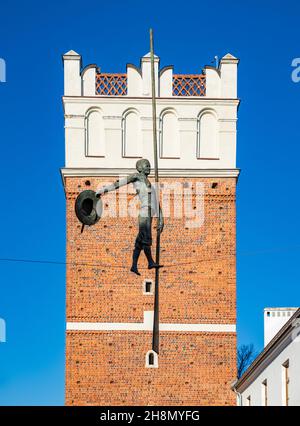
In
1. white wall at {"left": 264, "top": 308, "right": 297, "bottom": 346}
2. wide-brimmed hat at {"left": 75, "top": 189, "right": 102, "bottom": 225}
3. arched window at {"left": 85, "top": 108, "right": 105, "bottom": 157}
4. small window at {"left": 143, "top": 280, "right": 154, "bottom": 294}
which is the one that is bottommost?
wide-brimmed hat at {"left": 75, "top": 189, "right": 102, "bottom": 225}

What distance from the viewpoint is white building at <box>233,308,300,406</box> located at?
993 inches

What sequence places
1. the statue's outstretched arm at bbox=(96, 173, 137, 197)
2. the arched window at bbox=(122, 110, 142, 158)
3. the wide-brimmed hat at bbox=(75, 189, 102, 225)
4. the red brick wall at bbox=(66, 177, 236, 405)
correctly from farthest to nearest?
the arched window at bbox=(122, 110, 142, 158) < the red brick wall at bbox=(66, 177, 236, 405) < the wide-brimmed hat at bbox=(75, 189, 102, 225) < the statue's outstretched arm at bbox=(96, 173, 137, 197)

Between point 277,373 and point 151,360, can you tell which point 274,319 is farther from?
point 277,373

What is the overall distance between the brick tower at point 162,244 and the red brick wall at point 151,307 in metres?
0.03

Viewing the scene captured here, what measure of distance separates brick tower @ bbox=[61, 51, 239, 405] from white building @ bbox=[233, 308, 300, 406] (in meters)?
1.67

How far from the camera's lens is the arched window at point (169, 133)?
35219 millimetres

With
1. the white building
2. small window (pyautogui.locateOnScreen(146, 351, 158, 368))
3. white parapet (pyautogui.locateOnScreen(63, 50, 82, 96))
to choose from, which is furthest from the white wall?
white parapet (pyautogui.locateOnScreen(63, 50, 82, 96))

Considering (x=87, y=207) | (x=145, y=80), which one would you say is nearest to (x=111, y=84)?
(x=145, y=80)

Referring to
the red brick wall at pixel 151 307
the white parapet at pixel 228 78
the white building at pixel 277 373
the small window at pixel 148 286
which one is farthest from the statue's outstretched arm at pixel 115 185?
the white parapet at pixel 228 78

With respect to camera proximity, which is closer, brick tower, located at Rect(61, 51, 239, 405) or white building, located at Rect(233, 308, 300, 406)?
white building, located at Rect(233, 308, 300, 406)

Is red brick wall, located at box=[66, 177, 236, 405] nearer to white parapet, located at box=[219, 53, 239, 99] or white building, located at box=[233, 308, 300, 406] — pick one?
white building, located at box=[233, 308, 300, 406]
